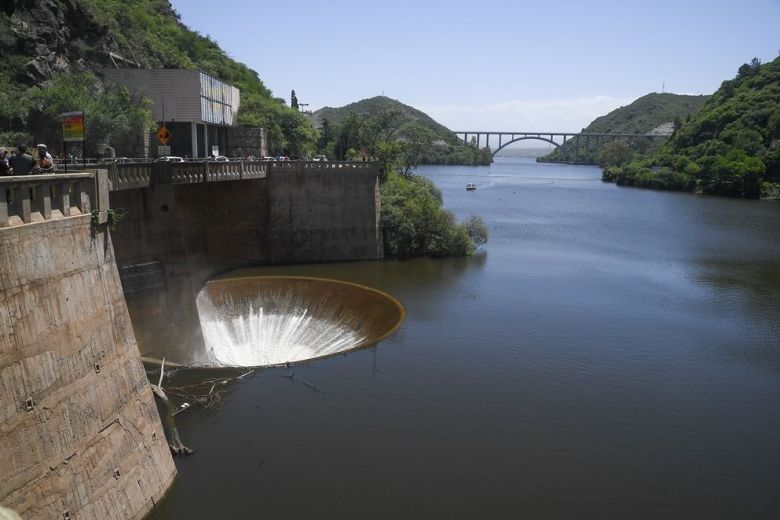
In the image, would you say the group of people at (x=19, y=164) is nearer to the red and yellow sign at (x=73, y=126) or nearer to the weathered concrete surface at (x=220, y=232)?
the red and yellow sign at (x=73, y=126)

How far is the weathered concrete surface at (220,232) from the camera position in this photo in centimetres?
2388

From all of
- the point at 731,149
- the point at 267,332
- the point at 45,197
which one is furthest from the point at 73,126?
the point at 731,149

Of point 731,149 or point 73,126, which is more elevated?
point 731,149

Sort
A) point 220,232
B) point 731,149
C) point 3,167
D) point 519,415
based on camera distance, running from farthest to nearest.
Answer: point 731,149, point 220,232, point 519,415, point 3,167

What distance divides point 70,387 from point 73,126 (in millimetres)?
5916

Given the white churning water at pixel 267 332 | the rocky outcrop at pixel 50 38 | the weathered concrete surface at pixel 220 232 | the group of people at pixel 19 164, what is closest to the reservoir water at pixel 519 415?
the white churning water at pixel 267 332

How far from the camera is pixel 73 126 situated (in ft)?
46.7

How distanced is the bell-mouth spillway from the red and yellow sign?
497 inches

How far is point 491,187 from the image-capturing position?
119 m

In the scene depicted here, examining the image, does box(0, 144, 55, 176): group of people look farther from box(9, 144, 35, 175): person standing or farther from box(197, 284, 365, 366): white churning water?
box(197, 284, 365, 366): white churning water

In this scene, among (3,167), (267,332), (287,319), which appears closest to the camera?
(3,167)

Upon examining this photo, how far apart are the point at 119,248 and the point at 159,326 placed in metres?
3.13

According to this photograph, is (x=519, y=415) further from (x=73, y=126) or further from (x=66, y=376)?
(x=73, y=126)

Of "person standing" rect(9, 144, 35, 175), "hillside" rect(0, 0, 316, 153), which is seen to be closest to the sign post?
"person standing" rect(9, 144, 35, 175)
